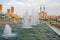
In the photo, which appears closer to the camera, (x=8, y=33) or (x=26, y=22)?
(x=8, y=33)

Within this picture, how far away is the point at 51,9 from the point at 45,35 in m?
0.62

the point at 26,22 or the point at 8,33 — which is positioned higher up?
the point at 26,22

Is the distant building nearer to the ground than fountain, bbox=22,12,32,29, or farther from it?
farther from it

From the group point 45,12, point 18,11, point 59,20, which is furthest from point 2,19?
point 59,20

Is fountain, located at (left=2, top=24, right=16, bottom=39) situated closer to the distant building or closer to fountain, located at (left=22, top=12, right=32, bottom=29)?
fountain, located at (left=22, top=12, right=32, bottom=29)

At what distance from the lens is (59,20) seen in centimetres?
352

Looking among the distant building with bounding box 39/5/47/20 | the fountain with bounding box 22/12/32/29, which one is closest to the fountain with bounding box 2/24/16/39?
the fountain with bounding box 22/12/32/29

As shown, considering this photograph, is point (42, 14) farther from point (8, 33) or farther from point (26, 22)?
point (8, 33)

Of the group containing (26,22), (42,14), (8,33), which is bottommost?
(8,33)

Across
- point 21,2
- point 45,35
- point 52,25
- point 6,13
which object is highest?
point 21,2

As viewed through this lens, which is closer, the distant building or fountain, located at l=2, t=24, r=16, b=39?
fountain, located at l=2, t=24, r=16, b=39

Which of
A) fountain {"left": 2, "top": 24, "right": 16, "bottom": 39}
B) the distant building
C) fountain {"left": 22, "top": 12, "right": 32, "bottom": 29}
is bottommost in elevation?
fountain {"left": 2, "top": 24, "right": 16, "bottom": 39}

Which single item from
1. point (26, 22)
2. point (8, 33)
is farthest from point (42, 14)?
point (8, 33)

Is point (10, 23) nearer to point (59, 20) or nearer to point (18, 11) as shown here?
point (18, 11)
